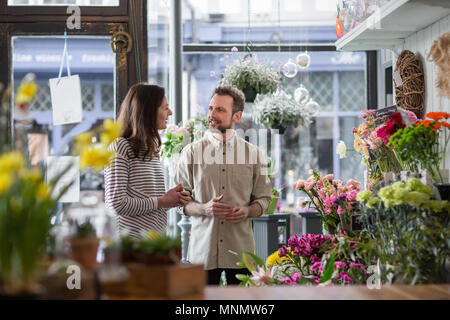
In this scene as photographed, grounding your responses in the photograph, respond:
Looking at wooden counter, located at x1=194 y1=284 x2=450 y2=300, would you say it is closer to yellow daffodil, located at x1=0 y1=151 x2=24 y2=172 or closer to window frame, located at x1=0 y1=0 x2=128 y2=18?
yellow daffodil, located at x1=0 y1=151 x2=24 y2=172

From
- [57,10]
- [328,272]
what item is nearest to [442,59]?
[328,272]

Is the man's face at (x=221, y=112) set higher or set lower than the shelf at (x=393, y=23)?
lower

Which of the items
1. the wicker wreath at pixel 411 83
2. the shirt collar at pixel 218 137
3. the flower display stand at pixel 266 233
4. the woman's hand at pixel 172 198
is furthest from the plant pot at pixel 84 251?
the flower display stand at pixel 266 233

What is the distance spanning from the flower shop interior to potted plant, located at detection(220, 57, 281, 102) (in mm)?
11

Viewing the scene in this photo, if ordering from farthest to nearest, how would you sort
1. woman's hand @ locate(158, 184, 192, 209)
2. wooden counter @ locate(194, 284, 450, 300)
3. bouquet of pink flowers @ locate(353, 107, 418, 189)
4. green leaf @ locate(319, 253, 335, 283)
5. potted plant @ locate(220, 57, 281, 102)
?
potted plant @ locate(220, 57, 281, 102) → woman's hand @ locate(158, 184, 192, 209) → bouquet of pink flowers @ locate(353, 107, 418, 189) → green leaf @ locate(319, 253, 335, 283) → wooden counter @ locate(194, 284, 450, 300)

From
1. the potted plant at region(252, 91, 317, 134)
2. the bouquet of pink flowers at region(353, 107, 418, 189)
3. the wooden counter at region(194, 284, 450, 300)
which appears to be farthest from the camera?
the potted plant at region(252, 91, 317, 134)

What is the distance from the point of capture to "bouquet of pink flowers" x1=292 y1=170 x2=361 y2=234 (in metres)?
2.69

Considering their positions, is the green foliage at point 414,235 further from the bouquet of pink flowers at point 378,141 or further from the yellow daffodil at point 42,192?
the yellow daffodil at point 42,192

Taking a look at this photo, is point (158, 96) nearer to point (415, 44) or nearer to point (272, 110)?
point (415, 44)

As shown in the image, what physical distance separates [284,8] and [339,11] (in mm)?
4840

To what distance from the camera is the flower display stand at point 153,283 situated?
1.24 m

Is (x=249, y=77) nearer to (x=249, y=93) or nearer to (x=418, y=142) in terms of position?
(x=249, y=93)

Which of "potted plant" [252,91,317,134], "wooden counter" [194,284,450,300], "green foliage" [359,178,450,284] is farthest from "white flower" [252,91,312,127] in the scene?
"wooden counter" [194,284,450,300]
